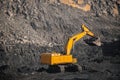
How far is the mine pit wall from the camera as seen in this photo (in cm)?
2845

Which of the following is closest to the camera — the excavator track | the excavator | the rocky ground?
the excavator

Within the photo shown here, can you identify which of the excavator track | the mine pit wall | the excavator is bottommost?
the excavator track

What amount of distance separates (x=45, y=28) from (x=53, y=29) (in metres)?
1.31

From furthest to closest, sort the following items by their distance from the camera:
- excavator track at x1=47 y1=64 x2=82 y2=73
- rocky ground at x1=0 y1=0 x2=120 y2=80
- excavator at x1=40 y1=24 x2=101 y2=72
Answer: rocky ground at x1=0 y1=0 x2=120 y2=80, excavator track at x1=47 y1=64 x2=82 y2=73, excavator at x1=40 y1=24 x2=101 y2=72

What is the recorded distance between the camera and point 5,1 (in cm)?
3594

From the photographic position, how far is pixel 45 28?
35281 mm

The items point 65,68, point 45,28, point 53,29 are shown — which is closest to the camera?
point 65,68

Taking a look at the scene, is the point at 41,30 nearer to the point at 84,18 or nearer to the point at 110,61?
the point at 84,18

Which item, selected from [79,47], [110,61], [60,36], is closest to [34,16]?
[60,36]

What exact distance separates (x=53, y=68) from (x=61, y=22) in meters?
18.5

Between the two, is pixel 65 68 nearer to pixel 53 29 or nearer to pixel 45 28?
pixel 45 28

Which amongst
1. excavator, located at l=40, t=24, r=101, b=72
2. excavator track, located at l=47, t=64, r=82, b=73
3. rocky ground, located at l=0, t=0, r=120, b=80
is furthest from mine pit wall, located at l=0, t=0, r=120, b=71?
excavator, located at l=40, t=24, r=101, b=72

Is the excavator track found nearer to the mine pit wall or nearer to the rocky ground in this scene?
the rocky ground

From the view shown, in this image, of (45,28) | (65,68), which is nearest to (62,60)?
(65,68)
